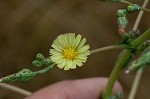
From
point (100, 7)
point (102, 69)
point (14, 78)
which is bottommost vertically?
point (14, 78)

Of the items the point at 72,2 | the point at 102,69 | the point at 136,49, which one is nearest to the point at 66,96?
the point at 136,49

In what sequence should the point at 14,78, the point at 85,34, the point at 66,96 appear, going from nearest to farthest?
the point at 14,78 → the point at 66,96 → the point at 85,34

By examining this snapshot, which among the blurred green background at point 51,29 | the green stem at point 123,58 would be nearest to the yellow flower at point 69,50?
the green stem at point 123,58

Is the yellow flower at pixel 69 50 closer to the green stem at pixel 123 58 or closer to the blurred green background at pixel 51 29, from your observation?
the green stem at pixel 123 58

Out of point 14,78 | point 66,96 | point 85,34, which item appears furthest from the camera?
point 85,34

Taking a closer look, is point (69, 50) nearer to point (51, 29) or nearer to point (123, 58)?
point (123, 58)

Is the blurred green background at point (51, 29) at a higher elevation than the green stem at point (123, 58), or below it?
higher

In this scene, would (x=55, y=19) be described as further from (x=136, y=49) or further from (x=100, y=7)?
(x=136, y=49)

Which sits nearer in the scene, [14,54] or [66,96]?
[66,96]
